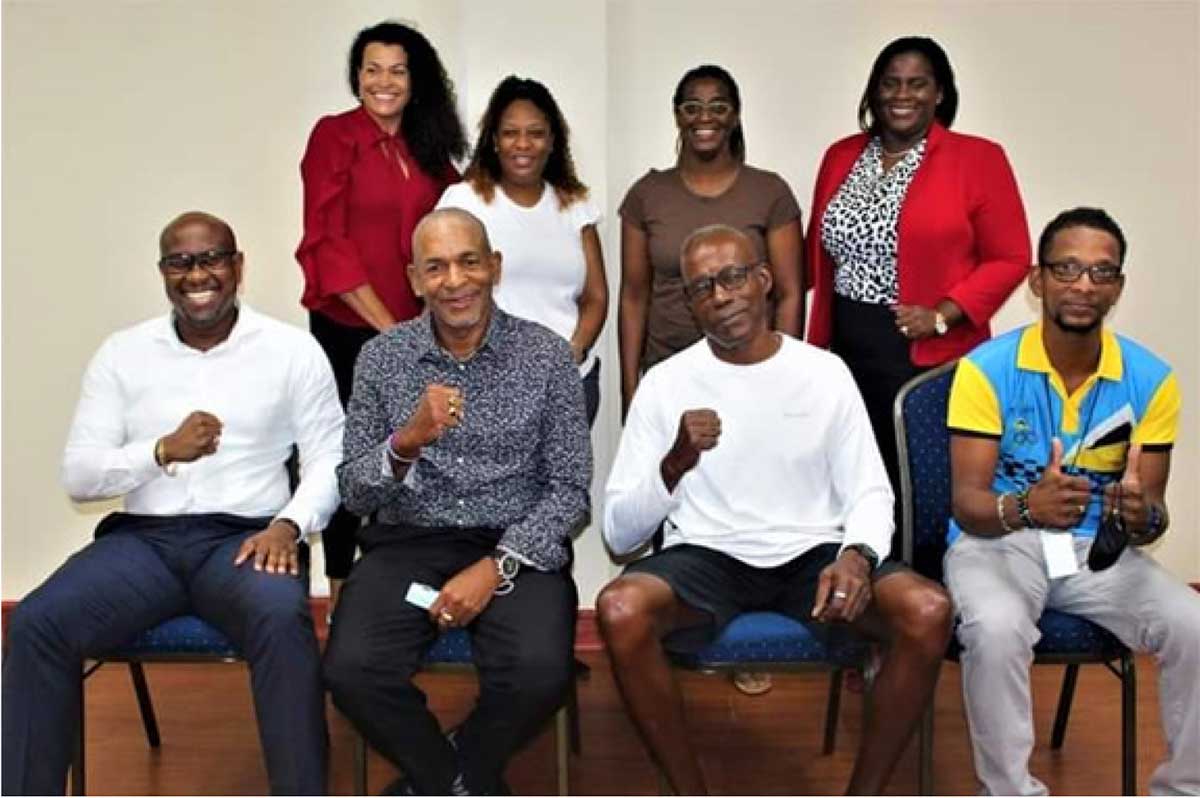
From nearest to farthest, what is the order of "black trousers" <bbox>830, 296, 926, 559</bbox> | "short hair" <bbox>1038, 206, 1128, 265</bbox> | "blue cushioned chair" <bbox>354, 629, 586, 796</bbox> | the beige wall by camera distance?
"blue cushioned chair" <bbox>354, 629, 586, 796</bbox>, "short hair" <bbox>1038, 206, 1128, 265</bbox>, "black trousers" <bbox>830, 296, 926, 559</bbox>, the beige wall

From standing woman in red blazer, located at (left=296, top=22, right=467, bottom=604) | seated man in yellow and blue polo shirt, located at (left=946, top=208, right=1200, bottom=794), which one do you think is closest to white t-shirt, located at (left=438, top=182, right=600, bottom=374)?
standing woman in red blazer, located at (left=296, top=22, right=467, bottom=604)

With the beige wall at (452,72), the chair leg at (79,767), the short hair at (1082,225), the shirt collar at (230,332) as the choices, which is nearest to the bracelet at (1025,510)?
the short hair at (1082,225)

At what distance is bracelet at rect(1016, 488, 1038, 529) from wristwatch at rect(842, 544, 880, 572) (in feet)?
1.05

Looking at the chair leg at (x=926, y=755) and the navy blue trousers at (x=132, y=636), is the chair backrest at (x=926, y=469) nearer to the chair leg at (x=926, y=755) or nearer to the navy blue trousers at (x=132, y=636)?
the chair leg at (x=926, y=755)

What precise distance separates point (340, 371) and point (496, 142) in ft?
2.47

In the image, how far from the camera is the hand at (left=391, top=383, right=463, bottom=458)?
274cm

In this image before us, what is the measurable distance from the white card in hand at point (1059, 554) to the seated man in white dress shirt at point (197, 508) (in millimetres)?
1534

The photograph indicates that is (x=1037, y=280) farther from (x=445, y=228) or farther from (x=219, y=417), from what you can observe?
(x=219, y=417)

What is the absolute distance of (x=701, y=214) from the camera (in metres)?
3.61

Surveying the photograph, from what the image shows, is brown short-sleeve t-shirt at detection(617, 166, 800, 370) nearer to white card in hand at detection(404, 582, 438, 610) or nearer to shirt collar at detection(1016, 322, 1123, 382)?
shirt collar at detection(1016, 322, 1123, 382)

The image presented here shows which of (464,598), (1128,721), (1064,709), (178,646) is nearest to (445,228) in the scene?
(464,598)

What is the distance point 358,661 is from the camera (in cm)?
270

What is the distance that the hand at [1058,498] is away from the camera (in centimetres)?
281

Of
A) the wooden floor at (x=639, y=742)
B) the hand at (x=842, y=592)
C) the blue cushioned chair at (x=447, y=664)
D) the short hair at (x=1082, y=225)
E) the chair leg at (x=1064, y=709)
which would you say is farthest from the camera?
the chair leg at (x=1064, y=709)
